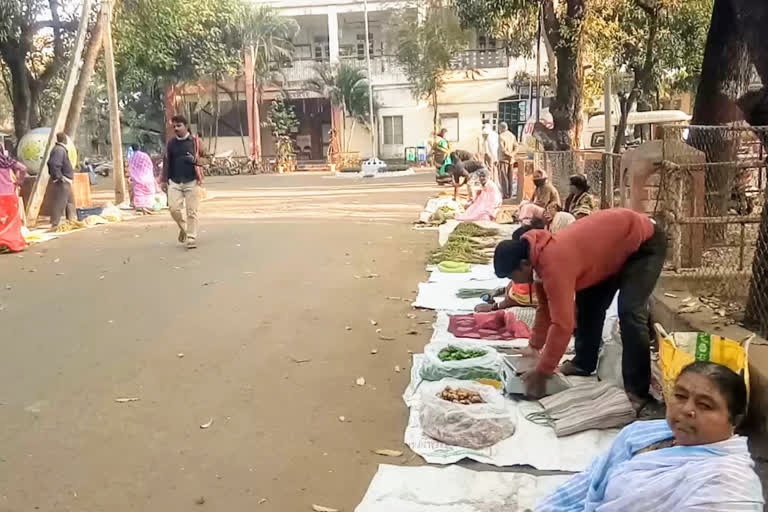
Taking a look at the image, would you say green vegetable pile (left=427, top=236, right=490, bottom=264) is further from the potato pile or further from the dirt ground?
the potato pile

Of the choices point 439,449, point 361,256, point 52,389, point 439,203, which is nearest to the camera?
point 439,449

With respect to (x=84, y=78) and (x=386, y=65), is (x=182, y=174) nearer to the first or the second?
(x=84, y=78)

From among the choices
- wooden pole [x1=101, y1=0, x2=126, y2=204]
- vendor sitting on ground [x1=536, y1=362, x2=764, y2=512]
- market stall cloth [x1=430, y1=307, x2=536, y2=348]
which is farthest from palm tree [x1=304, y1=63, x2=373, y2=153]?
vendor sitting on ground [x1=536, y1=362, x2=764, y2=512]

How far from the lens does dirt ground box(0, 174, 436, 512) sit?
379 centimetres

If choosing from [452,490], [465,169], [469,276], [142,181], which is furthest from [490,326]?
[142,181]

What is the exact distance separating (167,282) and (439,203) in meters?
7.77

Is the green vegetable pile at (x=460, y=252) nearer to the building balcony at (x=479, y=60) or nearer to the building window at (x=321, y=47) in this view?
the building balcony at (x=479, y=60)

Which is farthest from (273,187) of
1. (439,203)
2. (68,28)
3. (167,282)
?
(167,282)

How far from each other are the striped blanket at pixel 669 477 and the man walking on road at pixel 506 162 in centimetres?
1523

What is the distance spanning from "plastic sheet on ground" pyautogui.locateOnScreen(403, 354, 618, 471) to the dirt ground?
5.4 inches

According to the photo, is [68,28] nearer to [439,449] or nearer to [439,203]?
[439,203]

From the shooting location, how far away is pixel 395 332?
6473mm

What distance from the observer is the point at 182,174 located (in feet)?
34.7

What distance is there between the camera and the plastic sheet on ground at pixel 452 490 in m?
3.48
